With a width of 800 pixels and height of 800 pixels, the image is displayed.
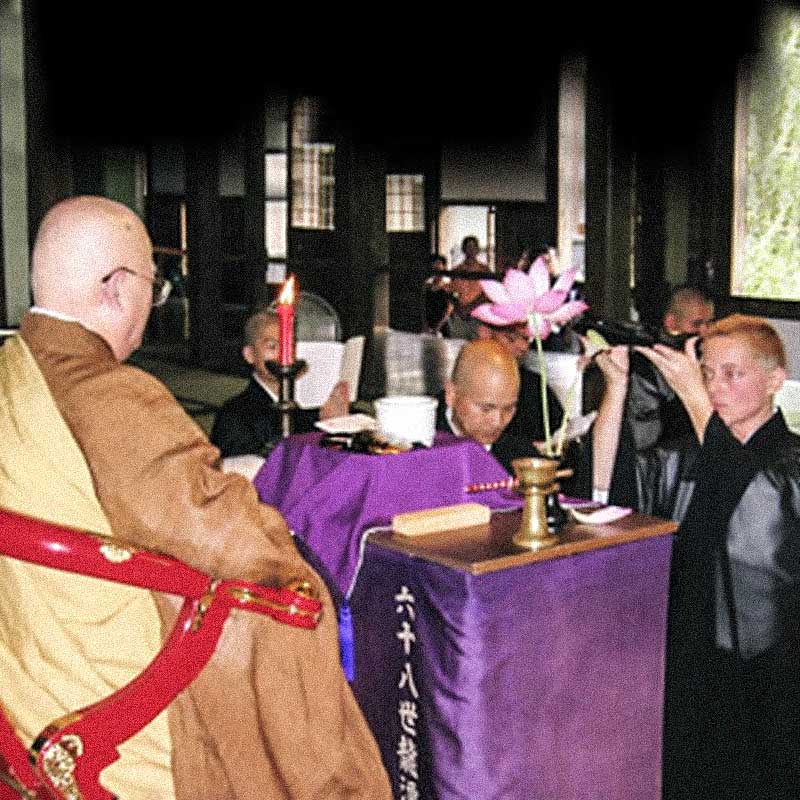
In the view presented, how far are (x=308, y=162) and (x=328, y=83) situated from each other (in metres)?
2.17

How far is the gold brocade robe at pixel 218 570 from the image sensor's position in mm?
1755

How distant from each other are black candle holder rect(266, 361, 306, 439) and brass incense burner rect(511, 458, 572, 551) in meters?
0.40

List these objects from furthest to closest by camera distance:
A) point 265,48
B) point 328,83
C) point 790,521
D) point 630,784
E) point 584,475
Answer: point 328,83 < point 265,48 < point 584,475 < point 790,521 < point 630,784

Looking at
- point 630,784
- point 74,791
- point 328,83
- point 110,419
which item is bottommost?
point 630,784

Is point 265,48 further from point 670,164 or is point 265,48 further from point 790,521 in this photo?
point 790,521

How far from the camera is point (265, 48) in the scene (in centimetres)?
680

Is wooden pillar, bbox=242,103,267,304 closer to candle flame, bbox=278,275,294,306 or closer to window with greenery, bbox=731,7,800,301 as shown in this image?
window with greenery, bbox=731,7,800,301

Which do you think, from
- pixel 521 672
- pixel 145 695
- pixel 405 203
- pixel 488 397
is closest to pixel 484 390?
pixel 488 397

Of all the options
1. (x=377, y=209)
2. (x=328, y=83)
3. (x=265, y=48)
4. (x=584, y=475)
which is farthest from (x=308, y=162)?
(x=584, y=475)

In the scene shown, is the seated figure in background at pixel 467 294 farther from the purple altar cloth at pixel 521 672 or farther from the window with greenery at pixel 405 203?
the purple altar cloth at pixel 521 672

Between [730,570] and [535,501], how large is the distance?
829 millimetres

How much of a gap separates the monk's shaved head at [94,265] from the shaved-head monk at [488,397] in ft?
5.08

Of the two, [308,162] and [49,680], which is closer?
[49,680]

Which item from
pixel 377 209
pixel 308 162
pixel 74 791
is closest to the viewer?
pixel 74 791
